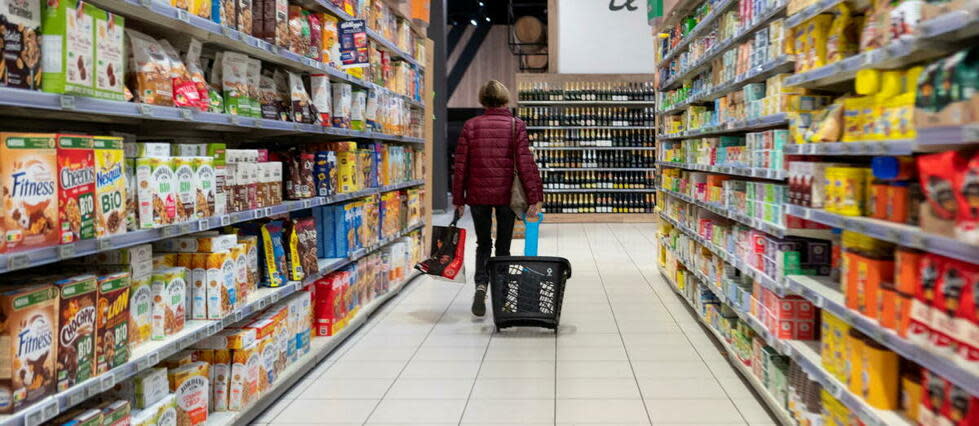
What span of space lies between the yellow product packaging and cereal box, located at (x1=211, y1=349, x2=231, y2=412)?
2.29m

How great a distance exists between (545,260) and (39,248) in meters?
3.20

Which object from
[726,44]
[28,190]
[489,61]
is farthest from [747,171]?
[489,61]

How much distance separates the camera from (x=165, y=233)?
2.48 m

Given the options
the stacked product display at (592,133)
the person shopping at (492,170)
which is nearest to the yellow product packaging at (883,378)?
the person shopping at (492,170)

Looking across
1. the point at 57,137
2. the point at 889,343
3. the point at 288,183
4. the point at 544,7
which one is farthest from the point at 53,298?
the point at 544,7

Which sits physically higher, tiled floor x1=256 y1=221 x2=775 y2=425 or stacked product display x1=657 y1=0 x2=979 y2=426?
stacked product display x1=657 y1=0 x2=979 y2=426

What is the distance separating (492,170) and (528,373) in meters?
1.67

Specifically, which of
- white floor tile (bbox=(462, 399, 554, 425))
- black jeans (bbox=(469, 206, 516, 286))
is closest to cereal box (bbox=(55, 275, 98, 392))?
white floor tile (bbox=(462, 399, 554, 425))

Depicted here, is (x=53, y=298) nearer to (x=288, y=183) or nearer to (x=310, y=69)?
(x=288, y=183)

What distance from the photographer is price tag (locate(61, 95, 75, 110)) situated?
6.40 ft

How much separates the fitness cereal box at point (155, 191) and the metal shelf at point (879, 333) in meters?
2.18

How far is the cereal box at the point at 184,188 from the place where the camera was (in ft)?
8.42

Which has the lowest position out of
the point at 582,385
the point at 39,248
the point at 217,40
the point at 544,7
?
the point at 582,385

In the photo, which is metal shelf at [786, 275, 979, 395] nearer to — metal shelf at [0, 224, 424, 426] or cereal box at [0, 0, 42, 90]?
metal shelf at [0, 224, 424, 426]
